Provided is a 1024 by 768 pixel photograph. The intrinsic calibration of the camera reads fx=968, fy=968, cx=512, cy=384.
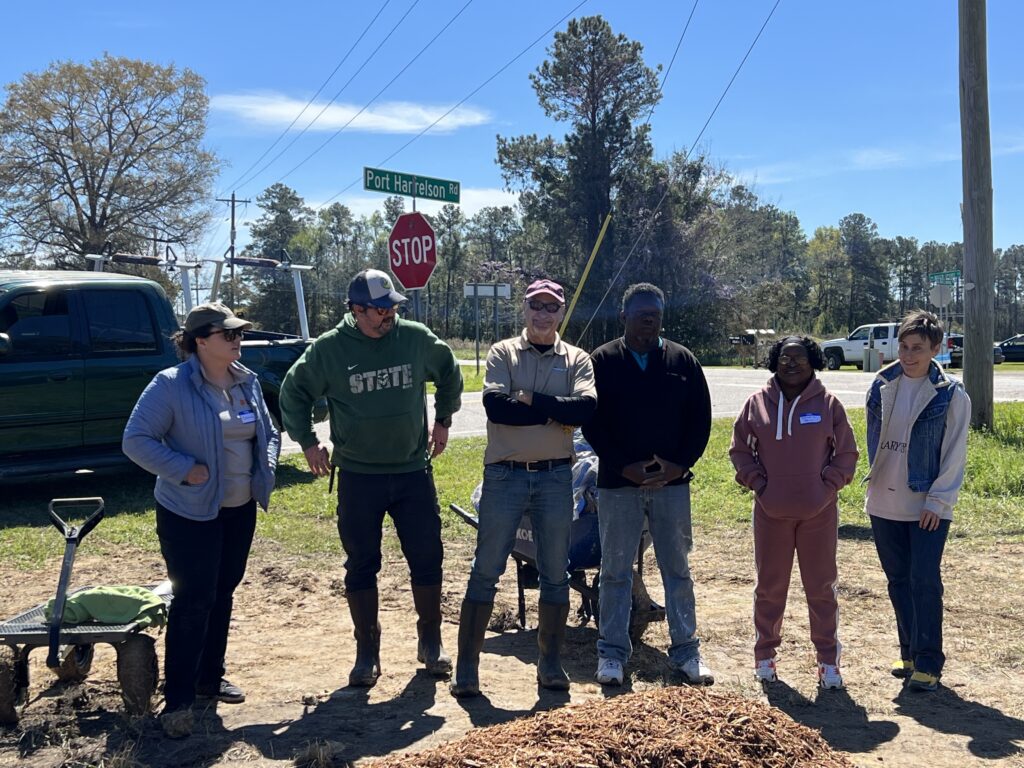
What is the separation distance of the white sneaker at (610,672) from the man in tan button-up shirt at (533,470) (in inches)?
7.6

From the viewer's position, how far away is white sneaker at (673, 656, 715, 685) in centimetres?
485

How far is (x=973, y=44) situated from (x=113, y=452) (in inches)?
450

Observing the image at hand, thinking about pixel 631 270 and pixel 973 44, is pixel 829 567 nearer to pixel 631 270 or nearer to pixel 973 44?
pixel 973 44

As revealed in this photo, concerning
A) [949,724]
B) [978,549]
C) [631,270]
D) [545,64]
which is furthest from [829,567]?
[545,64]

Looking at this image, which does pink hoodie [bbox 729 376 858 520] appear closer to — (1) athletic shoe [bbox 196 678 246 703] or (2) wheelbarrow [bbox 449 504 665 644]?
(2) wheelbarrow [bbox 449 504 665 644]

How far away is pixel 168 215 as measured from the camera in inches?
1686

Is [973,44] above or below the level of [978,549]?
above

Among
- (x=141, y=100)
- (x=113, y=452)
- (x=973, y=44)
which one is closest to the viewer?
(x=113, y=452)

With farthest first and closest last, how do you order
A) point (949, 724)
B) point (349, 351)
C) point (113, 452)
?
point (113, 452) → point (349, 351) → point (949, 724)

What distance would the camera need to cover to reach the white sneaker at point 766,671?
4.92 meters

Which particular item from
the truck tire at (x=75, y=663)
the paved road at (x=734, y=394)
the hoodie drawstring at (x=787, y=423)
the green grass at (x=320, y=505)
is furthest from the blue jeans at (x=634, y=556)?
the paved road at (x=734, y=394)

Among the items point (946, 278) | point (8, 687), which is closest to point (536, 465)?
point (8, 687)

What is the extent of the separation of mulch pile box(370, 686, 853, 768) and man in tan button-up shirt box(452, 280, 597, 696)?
50.0 inches

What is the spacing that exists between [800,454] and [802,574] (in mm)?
641
